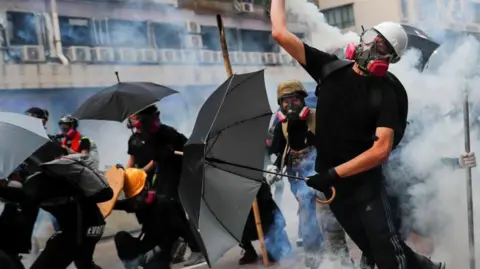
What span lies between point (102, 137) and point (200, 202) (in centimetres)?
527

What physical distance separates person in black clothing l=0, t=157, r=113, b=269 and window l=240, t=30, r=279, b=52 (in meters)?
6.04

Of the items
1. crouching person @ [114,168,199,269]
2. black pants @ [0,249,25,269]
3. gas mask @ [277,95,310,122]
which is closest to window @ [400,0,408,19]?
gas mask @ [277,95,310,122]

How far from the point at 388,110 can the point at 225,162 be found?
34.4 inches

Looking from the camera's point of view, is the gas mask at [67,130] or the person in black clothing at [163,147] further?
the gas mask at [67,130]

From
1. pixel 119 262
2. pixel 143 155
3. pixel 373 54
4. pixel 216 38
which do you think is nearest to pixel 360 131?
pixel 373 54

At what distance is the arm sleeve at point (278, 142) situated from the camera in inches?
214

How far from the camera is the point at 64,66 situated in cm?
793

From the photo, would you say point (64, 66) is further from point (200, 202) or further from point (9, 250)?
point (200, 202)

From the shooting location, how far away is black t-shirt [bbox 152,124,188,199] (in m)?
5.97

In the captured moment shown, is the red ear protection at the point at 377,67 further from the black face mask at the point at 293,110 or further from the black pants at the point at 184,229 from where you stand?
the black pants at the point at 184,229

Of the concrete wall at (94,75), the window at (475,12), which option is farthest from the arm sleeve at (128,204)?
the window at (475,12)

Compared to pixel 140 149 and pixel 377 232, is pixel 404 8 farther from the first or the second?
pixel 377 232

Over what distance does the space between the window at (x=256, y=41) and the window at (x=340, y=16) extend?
138 centimetres

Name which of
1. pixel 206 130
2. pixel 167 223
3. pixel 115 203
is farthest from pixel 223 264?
pixel 206 130
